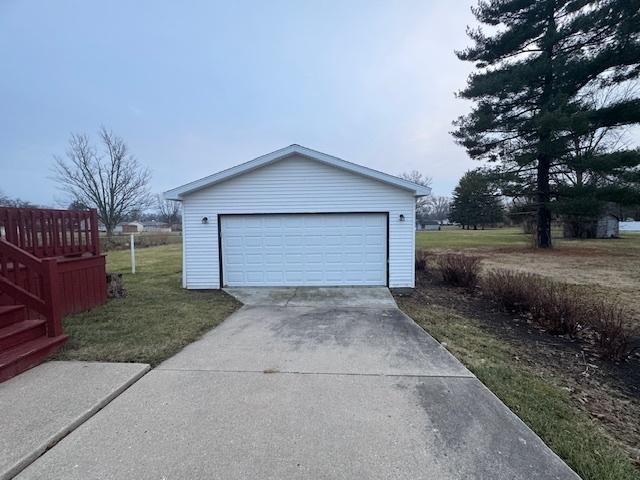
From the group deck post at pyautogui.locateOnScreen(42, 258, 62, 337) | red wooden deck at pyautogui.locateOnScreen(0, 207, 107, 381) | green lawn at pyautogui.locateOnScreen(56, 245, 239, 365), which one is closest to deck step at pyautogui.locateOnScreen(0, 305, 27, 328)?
red wooden deck at pyautogui.locateOnScreen(0, 207, 107, 381)

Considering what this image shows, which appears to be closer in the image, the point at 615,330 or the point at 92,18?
the point at 615,330

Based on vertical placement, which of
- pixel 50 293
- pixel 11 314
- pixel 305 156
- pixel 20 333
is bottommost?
pixel 20 333

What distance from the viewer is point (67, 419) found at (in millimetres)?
2508

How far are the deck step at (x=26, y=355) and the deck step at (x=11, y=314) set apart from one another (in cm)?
44

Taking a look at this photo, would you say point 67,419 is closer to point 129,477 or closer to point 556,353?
point 129,477

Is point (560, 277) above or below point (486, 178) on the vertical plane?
below

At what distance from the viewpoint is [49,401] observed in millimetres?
2779

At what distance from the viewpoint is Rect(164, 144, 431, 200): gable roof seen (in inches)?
322

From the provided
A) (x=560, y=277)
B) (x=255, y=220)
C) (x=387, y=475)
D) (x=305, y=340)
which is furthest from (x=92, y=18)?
(x=560, y=277)

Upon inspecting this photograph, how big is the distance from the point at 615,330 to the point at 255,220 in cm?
759

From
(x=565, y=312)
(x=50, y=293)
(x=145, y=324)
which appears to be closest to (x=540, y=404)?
(x=565, y=312)

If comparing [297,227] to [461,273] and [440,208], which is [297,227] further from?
[440,208]

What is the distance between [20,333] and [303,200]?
618cm

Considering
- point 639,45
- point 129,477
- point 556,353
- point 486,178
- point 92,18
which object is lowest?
point 556,353
